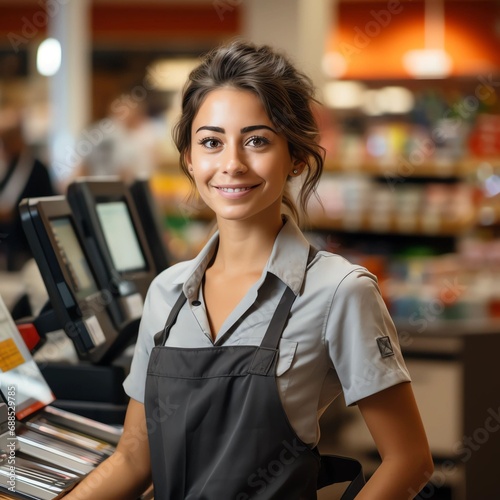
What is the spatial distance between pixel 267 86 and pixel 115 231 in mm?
1029

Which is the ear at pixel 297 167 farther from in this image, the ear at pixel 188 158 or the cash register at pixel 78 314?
the cash register at pixel 78 314

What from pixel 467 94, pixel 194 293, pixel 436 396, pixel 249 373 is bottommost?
pixel 436 396

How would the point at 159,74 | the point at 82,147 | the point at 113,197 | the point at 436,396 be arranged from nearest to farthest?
the point at 113,197 → the point at 436,396 → the point at 82,147 → the point at 159,74

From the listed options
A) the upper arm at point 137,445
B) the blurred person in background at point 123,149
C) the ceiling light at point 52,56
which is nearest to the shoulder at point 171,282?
the upper arm at point 137,445

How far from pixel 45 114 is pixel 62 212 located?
9.22 meters

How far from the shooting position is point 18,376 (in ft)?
6.33

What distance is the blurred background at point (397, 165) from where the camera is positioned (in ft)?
13.5

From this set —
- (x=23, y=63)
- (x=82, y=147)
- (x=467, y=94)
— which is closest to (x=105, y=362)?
(x=467, y=94)

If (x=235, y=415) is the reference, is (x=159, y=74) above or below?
above

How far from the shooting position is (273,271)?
5.40 feet

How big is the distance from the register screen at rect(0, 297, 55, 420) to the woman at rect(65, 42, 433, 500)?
26 centimetres

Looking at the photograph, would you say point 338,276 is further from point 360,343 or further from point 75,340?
point 75,340

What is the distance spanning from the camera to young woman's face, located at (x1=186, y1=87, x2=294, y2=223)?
1.62m

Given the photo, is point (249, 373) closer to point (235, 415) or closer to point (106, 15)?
point (235, 415)
